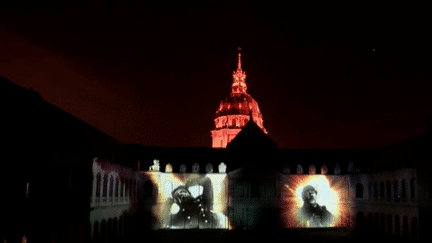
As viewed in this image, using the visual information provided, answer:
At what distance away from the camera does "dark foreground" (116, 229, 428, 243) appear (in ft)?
161

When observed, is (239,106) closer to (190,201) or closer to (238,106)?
(238,106)

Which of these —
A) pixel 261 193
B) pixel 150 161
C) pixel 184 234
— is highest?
pixel 150 161

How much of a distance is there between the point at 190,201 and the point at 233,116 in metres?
36.7

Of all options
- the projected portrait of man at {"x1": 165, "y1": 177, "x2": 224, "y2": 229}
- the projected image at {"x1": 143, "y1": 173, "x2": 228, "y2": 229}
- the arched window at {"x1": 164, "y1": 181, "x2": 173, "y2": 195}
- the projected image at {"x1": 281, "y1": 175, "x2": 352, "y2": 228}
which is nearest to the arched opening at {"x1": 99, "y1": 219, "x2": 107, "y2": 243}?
the projected image at {"x1": 143, "y1": 173, "x2": 228, "y2": 229}

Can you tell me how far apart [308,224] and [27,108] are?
4531cm

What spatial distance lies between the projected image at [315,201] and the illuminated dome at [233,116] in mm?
31492

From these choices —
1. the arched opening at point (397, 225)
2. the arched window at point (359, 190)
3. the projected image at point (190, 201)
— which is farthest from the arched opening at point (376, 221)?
the projected image at point (190, 201)

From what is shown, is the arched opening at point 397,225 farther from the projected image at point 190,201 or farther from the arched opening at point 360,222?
the projected image at point 190,201

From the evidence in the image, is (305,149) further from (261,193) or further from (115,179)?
(115,179)

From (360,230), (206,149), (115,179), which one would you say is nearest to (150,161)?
(206,149)

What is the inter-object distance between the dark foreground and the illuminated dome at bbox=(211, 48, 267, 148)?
37.8 meters

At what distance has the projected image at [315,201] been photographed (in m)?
63.8

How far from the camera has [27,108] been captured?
93.7 ft

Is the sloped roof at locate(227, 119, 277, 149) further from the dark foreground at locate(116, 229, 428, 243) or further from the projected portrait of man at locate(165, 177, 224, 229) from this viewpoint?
the dark foreground at locate(116, 229, 428, 243)
